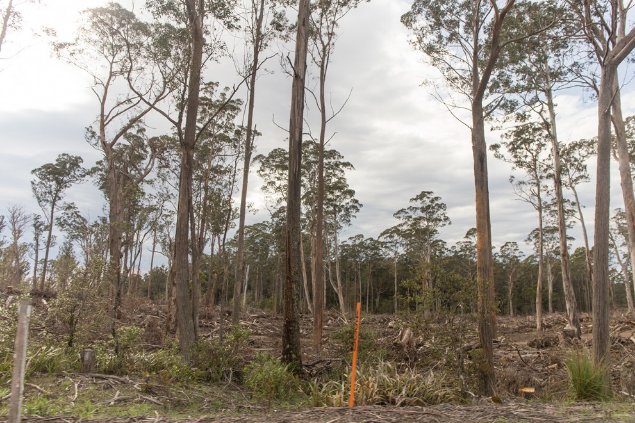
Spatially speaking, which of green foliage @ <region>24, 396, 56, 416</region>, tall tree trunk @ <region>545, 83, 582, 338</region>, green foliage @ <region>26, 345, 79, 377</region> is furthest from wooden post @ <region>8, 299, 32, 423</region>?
tall tree trunk @ <region>545, 83, 582, 338</region>

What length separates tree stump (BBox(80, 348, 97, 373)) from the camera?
7.71 metres

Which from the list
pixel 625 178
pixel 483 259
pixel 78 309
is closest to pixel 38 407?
pixel 78 309

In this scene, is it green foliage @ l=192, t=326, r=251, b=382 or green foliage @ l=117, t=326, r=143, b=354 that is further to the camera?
green foliage @ l=192, t=326, r=251, b=382

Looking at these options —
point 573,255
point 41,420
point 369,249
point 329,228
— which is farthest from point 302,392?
point 573,255

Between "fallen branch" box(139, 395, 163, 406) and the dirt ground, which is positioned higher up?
the dirt ground

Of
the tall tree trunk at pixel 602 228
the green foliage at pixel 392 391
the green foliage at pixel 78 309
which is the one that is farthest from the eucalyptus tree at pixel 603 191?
the green foliage at pixel 78 309

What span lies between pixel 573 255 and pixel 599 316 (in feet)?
142

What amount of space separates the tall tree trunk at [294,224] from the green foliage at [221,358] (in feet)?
3.37

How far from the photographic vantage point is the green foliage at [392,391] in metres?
6.42

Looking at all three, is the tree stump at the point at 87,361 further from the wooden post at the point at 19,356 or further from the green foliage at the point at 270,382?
the wooden post at the point at 19,356

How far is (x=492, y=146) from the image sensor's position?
24.8 metres

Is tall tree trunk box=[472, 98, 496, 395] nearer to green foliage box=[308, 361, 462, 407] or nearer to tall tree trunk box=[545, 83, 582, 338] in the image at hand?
green foliage box=[308, 361, 462, 407]

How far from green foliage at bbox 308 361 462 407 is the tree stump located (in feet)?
12.6

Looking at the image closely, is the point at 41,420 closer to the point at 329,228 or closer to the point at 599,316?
the point at 599,316
